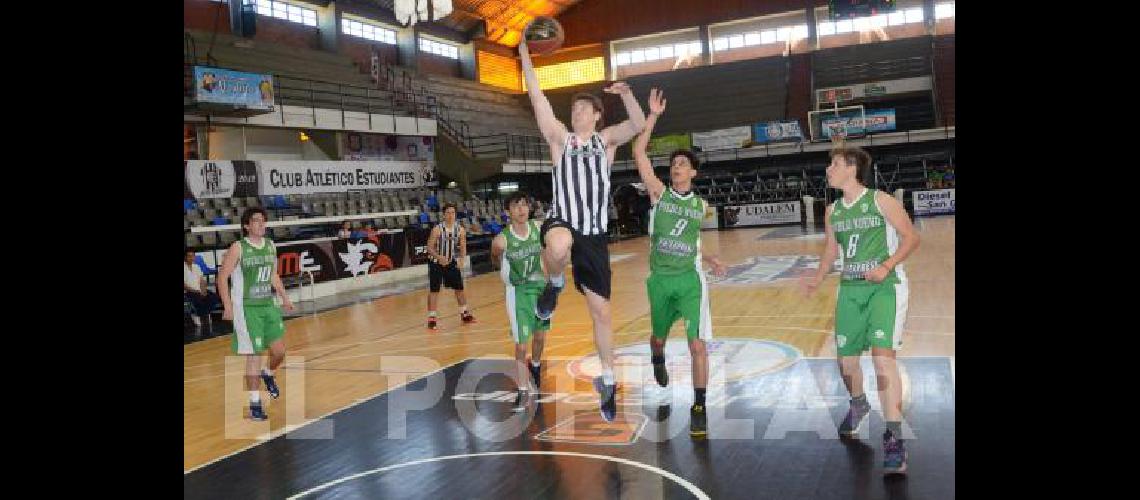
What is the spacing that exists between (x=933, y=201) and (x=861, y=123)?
12.1 feet

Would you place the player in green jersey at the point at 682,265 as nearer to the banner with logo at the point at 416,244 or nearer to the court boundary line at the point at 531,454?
the court boundary line at the point at 531,454

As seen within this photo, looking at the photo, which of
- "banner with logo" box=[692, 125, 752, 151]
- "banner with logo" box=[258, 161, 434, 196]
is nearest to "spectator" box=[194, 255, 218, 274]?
"banner with logo" box=[258, 161, 434, 196]

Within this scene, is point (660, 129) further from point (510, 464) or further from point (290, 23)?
point (510, 464)

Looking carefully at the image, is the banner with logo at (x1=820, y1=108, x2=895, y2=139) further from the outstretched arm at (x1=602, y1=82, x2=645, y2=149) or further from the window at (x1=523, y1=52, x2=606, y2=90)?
the outstretched arm at (x1=602, y1=82, x2=645, y2=149)

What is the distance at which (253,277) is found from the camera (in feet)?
20.7

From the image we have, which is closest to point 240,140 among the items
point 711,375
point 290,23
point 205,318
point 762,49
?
point 290,23

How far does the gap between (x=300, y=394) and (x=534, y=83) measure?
3.95 metres

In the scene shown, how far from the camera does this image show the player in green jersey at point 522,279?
251 inches

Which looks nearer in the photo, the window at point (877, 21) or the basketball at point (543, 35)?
the basketball at point (543, 35)

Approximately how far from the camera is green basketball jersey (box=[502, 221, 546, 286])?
21.5 ft

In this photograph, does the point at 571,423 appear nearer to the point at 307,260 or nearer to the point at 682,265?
the point at 682,265

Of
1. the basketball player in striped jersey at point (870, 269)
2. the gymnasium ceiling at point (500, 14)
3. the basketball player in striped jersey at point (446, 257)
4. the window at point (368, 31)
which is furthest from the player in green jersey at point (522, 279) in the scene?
the gymnasium ceiling at point (500, 14)

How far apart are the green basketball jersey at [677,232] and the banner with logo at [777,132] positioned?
25675mm

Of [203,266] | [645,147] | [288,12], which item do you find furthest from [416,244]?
[645,147]
